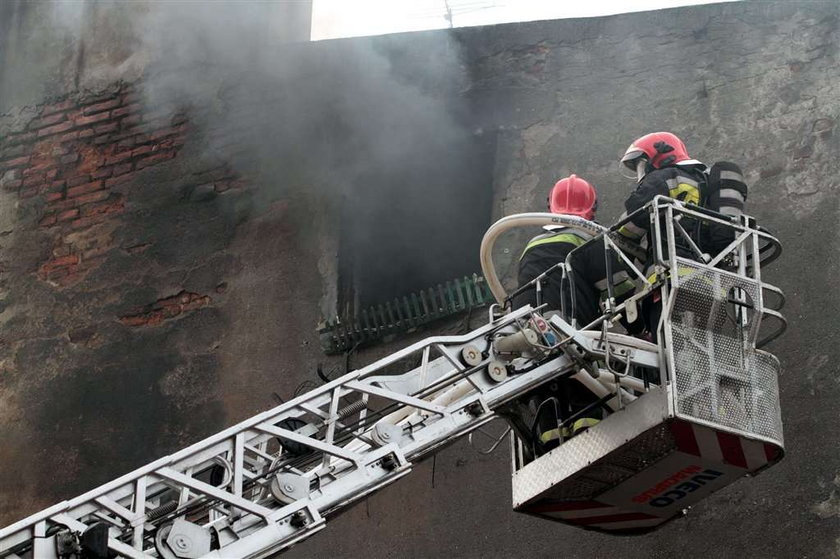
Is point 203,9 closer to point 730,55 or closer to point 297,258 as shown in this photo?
point 297,258

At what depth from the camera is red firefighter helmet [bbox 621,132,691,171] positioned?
7.06 m

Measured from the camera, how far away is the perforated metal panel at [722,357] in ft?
18.4

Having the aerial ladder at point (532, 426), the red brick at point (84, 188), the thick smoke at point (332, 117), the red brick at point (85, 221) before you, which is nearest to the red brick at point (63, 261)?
the red brick at point (85, 221)

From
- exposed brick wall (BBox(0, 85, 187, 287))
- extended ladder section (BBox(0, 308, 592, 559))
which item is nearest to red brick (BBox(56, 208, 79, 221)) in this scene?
exposed brick wall (BBox(0, 85, 187, 287))

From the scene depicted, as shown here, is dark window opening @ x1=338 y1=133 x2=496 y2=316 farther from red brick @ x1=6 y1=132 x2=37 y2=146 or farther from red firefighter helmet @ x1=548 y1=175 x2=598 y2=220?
red brick @ x1=6 y1=132 x2=37 y2=146

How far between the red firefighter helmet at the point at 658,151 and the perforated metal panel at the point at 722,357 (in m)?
1.29

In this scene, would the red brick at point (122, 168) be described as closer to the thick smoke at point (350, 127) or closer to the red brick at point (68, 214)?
the red brick at point (68, 214)

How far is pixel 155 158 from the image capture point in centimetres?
1085

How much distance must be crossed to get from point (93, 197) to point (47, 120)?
1.15 metres

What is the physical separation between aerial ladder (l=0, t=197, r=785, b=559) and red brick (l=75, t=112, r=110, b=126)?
20.1 feet

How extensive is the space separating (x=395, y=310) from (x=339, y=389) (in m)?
3.71

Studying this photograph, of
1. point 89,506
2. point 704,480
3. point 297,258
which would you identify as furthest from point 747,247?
point 297,258

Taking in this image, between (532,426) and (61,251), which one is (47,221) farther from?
(532,426)

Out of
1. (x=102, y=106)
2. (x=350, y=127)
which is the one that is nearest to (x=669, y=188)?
(x=350, y=127)
